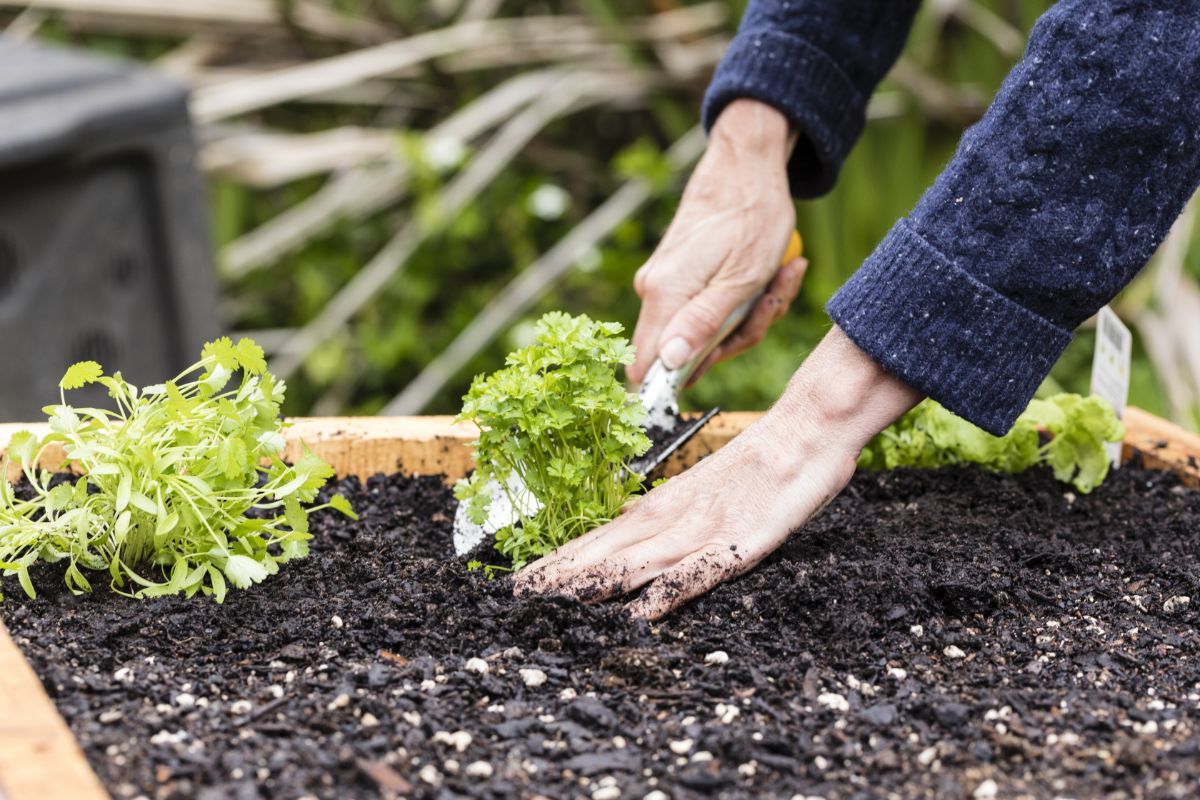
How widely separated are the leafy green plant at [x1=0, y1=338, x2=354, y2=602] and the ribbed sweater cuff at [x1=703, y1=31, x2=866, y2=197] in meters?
0.86

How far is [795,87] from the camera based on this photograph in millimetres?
1844

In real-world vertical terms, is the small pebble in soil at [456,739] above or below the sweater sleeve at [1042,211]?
below

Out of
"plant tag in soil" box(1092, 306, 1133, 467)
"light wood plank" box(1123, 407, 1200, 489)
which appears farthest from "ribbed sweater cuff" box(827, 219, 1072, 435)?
"light wood plank" box(1123, 407, 1200, 489)

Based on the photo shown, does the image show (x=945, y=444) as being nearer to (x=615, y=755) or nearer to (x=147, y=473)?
(x=615, y=755)

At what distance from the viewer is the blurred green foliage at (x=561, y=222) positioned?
3576mm

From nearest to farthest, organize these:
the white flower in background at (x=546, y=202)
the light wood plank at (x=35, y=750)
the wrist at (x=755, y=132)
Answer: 1. the light wood plank at (x=35, y=750)
2. the wrist at (x=755, y=132)
3. the white flower in background at (x=546, y=202)

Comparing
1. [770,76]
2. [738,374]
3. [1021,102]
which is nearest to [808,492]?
[1021,102]

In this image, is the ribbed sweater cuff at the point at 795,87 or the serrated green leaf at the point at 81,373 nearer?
the serrated green leaf at the point at 81,373

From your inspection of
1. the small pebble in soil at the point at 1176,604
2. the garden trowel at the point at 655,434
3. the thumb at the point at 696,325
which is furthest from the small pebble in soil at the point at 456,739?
the small pebble in soil at the point at 1176,604

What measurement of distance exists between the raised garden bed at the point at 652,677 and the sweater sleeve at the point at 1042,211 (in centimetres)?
26

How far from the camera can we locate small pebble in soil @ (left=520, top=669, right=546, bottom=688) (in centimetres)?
126

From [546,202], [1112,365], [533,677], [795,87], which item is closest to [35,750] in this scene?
[533,677]

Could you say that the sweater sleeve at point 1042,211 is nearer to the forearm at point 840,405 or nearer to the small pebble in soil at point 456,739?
the forearm at point 840,405

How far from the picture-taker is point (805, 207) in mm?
3793
